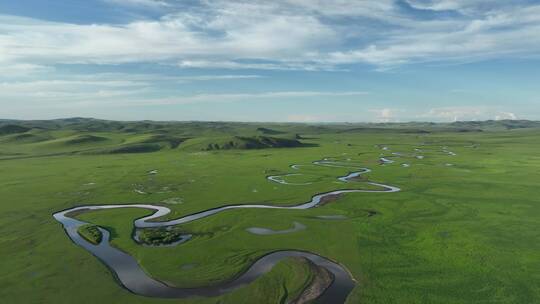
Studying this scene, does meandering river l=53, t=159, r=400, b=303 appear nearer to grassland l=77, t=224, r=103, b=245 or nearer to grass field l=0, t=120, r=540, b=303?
grassland l=77, t=224, r=103, b=245

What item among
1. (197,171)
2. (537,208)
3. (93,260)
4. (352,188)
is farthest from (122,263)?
(197,171)

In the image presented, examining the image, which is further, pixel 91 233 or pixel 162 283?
pixel 91 233

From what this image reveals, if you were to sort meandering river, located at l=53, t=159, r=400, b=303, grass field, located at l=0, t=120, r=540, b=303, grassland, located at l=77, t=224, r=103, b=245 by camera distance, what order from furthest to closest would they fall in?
1. grassland, located at l=77, t=224, r=103, b=245
2. grass field, located at l=0, t=120, r=540, b=303
3. meandering river, located at l=53, t=159, r=400, b=303

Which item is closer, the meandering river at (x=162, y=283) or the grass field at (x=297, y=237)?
the meandering river at (x=162, y=283)

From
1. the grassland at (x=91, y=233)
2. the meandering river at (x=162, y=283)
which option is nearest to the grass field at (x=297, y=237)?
the meandering river at (x=162, y=283)

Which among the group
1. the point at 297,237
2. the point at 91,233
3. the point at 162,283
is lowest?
the point at 162,283

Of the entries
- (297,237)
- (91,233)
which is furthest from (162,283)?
(91,233)

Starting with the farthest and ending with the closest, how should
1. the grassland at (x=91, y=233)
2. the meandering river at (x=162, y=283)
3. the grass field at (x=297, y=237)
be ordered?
→ 1. the grassland at (x=91, y=233)
2. the grass field at (x=297, y=237)
3. the meandering river at (x=162, y=283)

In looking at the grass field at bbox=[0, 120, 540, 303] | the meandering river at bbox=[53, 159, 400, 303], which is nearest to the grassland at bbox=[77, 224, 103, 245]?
the meandering river at bbox=[53, 159, 400, 303]

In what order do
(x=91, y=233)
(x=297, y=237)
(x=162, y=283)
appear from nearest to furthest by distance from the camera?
(x=162, y=283) < (x=297, y=237) < (x=91, y=233)

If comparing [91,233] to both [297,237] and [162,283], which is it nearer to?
[162,283]

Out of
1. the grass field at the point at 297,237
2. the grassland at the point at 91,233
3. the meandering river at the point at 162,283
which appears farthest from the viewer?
the grassland at the point at 91,233

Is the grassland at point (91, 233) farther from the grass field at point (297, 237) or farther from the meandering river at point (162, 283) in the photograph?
the grass field at point (297, 237)
